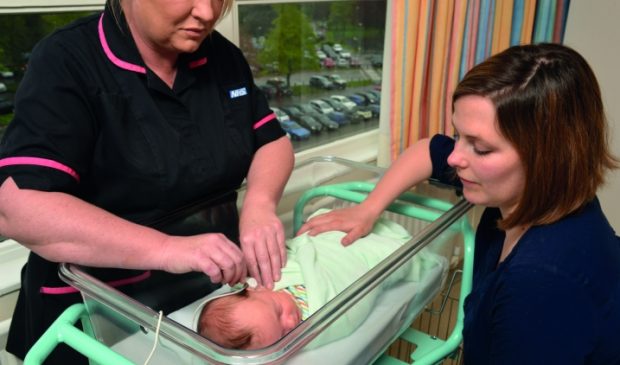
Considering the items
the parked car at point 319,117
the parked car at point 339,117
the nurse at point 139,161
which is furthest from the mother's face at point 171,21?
the parked car at point 339,117

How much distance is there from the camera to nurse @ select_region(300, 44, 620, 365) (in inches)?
32.4

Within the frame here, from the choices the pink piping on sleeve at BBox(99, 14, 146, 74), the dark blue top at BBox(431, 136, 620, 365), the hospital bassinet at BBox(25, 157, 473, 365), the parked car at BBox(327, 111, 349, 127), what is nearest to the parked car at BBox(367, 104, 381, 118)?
the parked car at BBox(327, 111, 349, 127)

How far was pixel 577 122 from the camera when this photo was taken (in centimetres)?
87

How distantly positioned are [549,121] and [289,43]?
1.24 metres

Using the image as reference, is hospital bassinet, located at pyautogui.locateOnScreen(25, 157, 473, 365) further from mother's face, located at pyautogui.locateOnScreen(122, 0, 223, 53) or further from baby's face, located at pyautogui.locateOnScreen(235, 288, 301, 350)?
mother's face, located at pyautogui.locateOnScreen(122, 0, 223, 53)

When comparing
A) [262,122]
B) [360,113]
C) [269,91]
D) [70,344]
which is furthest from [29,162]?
[360,113]

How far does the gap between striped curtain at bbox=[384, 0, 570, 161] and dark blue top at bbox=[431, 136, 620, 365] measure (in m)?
0.86

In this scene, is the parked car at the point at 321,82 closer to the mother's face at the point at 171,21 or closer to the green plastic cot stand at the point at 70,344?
the mother's face at the point at 171,21

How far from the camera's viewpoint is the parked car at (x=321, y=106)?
2.17m

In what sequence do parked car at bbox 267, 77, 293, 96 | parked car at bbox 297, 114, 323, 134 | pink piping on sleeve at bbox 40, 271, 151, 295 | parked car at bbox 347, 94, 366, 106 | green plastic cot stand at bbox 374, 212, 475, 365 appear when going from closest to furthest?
pink piping on sleeve at bbox 40, 271, 151, 295
green plastic cot stand at bbox 374, 212, 475, 365
parked car at bbox 267, 77, 293, 96
parked car at bbox 297, 114, 323, 134
parked car at bbox 347, 94, 366, 106

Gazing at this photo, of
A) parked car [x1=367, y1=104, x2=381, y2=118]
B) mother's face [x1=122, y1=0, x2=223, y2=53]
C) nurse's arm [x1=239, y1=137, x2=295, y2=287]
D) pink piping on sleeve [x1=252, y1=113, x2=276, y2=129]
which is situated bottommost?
parked car [x1=367, y1=104, x2=381, y2=118]

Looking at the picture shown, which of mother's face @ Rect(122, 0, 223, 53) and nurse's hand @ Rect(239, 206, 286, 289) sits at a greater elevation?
mother's face @ Rect(122, 0, 223, 53)

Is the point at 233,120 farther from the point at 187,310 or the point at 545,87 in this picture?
the point at 545,87

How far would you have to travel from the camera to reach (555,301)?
31.8 inches
